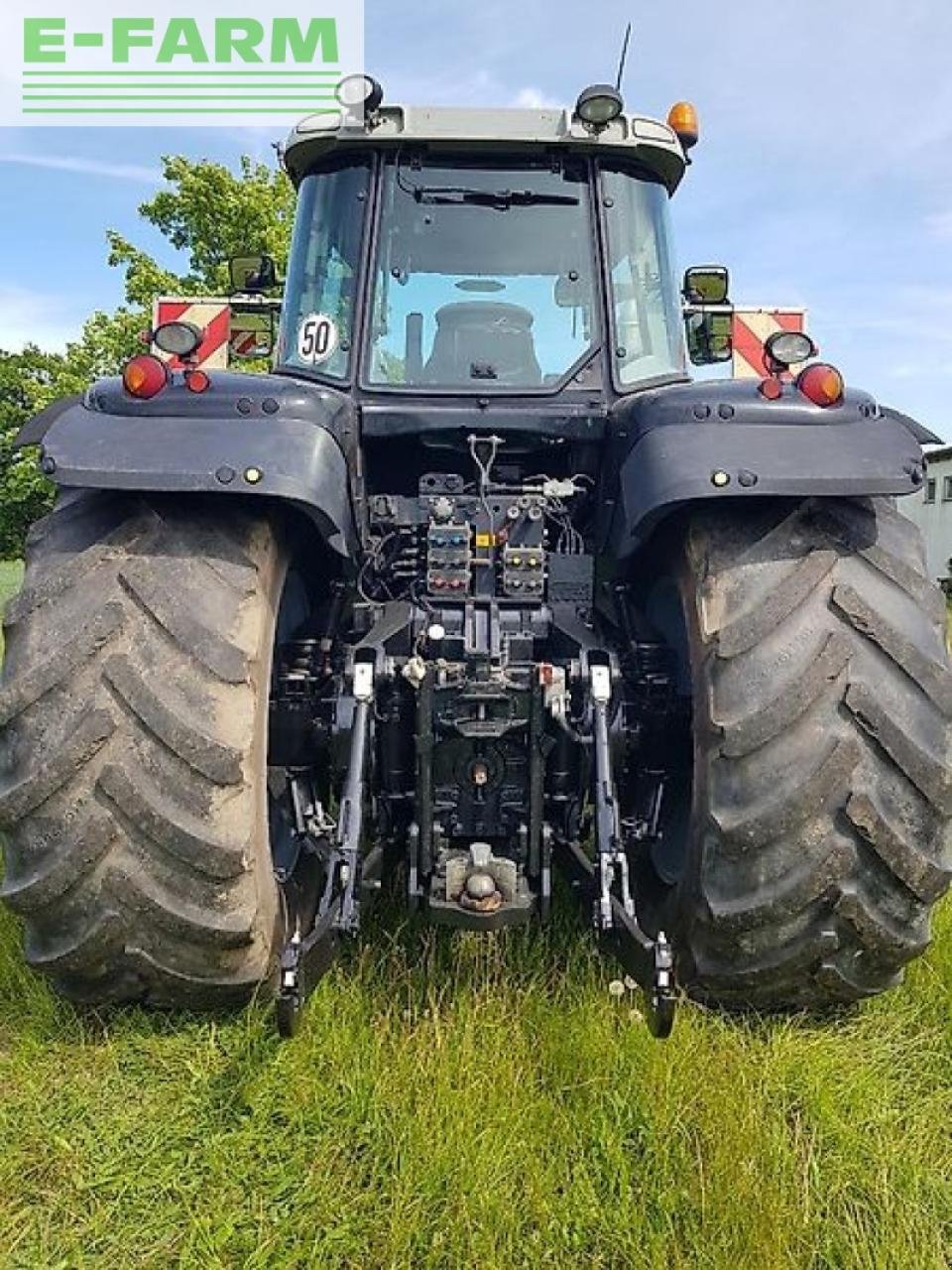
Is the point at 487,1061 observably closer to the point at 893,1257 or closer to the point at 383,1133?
the point at 383,1133

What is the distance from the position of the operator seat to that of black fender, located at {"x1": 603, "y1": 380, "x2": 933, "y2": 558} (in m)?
0.83

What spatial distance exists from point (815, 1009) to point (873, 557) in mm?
1217

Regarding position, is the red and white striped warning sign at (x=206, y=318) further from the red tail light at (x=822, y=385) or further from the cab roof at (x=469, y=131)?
the red tail light at (x=822, y=385)

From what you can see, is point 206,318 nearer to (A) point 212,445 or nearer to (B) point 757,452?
(A) point 212,445

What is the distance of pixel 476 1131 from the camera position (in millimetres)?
2533

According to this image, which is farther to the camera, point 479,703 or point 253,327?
point 253,327

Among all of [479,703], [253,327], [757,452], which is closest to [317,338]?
[253,327]

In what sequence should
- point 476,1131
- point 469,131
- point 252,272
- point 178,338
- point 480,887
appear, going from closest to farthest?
point 476,1131, point 480,887, point 178,338, point 469,131, point 252,272

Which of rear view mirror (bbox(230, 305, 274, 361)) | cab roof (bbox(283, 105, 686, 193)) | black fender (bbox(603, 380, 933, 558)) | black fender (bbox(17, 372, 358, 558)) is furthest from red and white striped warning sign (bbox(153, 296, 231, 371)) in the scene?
black fender (bbox(603, 380, 933, 558))

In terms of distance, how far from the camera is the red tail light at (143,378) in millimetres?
2830

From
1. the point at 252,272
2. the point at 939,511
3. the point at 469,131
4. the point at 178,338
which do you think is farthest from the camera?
the point at 939,511

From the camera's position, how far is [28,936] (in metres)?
2.77

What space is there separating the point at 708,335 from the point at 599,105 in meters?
1.43

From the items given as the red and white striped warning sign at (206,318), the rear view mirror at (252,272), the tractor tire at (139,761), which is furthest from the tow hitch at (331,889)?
the red and white striped warning sign at (206,318)
